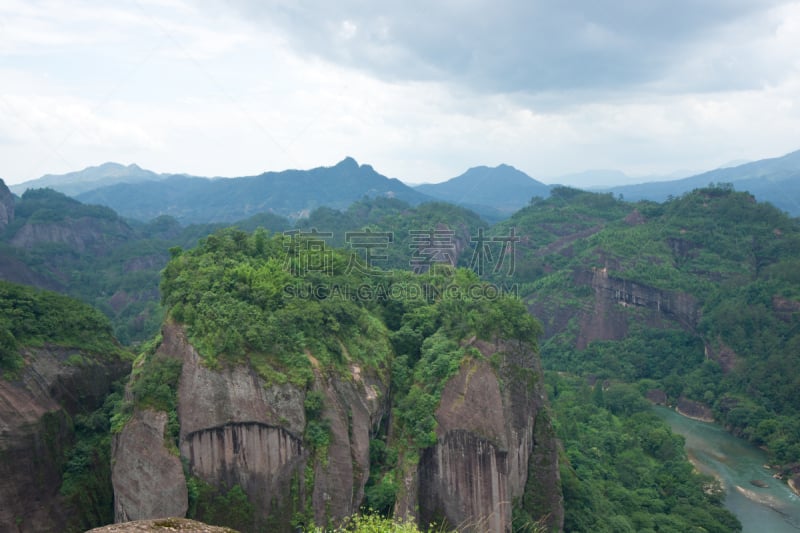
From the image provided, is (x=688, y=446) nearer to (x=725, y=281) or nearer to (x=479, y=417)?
(x=725, y=281)

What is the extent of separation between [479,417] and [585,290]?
50432 millimetres

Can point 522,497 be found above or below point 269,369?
below

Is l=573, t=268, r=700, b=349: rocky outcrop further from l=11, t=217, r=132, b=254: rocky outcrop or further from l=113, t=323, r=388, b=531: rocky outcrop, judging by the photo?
l=11, t=217, r=132, b=254: rocky outcrop

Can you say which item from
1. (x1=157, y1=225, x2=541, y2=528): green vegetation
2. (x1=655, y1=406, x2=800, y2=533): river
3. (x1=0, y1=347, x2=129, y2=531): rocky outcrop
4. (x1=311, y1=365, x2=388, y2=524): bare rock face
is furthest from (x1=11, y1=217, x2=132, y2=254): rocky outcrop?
(x1=655, y1=406, x2=800, y2=533): river

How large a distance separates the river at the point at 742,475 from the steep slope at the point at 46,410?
126 feet

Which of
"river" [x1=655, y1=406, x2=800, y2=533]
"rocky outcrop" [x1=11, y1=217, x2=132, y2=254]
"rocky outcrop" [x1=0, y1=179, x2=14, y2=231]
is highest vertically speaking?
"rocky outcrop" [x1=0, y1=179, x2=14, y2=231]

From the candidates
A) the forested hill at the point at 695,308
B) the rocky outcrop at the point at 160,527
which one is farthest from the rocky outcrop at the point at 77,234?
the rocky outcrop at the point at 160,527

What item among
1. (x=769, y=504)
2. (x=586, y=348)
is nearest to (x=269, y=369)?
(x=769, y=504)

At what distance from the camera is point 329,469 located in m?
19.5

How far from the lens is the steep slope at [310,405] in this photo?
18.9 meters

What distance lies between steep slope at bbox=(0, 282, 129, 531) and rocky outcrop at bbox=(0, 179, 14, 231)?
236 ft

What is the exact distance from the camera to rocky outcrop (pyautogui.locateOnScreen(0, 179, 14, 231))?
79938mm

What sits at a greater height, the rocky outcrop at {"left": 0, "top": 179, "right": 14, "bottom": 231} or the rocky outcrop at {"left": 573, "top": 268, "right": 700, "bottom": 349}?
the rocky outcrop at {"left": 0, "top": 179, "right": 14, "bottom": 231}

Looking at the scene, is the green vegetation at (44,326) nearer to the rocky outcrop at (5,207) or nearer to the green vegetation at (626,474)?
the green vegetation at (626,474)
